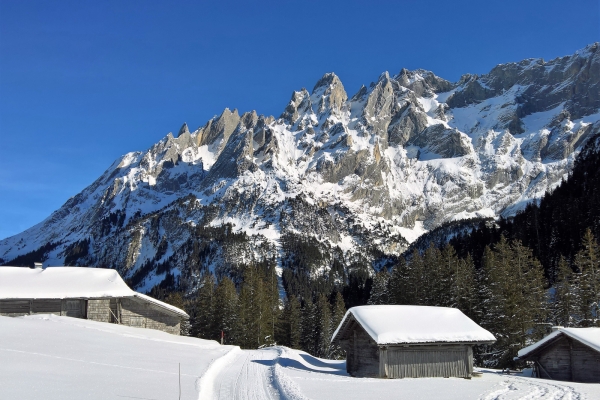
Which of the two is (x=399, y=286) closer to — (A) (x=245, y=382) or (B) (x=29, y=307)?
(B) (x=29, y=307)

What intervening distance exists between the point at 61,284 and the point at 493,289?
→ 38979 mm

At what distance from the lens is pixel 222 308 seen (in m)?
60.9

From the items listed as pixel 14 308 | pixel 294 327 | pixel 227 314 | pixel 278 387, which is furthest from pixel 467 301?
pixel 14 308

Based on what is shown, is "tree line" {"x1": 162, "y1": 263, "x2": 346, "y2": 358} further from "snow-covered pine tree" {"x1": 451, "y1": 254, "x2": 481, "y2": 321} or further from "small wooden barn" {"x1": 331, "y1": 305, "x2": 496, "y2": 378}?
"small wooden barn" {"x1": 331, "y1": 305, "x2": 496, "y2": 378}

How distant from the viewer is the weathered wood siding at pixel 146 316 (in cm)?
4359

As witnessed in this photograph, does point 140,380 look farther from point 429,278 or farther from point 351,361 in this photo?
point 429,278

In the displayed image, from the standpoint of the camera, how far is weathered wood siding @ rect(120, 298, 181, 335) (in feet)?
143

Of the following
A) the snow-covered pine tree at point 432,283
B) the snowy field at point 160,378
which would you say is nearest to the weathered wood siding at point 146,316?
the snowy field at point 160,378

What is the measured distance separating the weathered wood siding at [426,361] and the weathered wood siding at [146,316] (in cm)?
2531

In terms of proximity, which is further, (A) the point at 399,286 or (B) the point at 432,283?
(A) the point at 399,286

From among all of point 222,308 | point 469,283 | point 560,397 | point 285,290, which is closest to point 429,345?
point 560,397

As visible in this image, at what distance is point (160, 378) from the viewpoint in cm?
1973

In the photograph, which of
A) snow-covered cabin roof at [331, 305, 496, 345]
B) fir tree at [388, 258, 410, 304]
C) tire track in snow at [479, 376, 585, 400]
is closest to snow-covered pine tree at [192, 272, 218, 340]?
fir tree at [388, 258, 410, 304]

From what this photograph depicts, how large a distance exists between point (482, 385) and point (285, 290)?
482 ft
